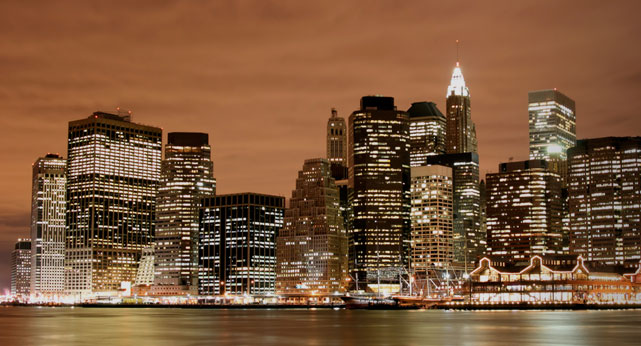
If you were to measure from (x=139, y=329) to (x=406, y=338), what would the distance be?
142ft

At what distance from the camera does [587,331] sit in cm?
12300

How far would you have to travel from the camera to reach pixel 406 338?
110375 millimetres

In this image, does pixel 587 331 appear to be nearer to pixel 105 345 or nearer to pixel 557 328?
pixel 557 328

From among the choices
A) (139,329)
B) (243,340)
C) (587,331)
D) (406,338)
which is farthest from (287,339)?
(587,331)

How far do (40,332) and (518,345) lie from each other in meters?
67.0

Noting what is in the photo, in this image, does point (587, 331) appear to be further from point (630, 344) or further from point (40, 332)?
point (40, 332)

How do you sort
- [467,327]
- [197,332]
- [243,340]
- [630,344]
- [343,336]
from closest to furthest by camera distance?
[630,344] < [243,340] < [343,336] < [197,332] < [467,327]

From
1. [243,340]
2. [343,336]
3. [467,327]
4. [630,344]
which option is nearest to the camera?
[630,344]

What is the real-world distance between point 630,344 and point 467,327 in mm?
37703

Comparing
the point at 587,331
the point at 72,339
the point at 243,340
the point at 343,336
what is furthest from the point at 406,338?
the point at 72,339

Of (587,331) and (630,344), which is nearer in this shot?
(630,344)

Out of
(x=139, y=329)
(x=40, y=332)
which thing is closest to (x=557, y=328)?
(x=139, y=329)

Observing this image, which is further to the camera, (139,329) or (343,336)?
(139,329)

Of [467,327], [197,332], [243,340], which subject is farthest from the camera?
[467,327]
